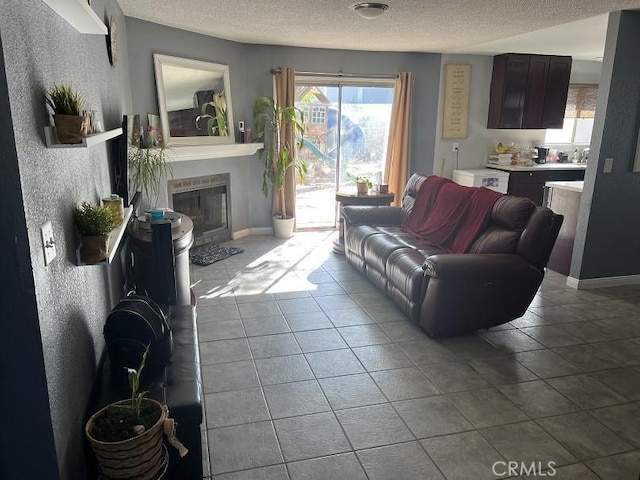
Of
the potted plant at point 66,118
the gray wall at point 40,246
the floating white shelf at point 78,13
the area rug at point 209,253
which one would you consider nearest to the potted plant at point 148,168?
the area rug at point 209,253

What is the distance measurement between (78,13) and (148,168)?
2.55m

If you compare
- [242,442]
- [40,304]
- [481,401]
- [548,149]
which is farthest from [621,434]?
[548,149]

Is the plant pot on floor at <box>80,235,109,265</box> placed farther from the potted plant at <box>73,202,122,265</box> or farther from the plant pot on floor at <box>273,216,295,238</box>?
the plant pot on floor at <box>273,216,295,238</box>

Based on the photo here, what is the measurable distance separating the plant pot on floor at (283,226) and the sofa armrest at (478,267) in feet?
9.54

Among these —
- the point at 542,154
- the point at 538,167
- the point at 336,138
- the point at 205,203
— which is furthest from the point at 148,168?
the point at 542,154

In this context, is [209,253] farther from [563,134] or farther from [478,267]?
[563,134]

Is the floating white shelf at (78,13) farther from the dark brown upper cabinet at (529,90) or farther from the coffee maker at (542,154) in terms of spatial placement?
the coffee maker at (542,154)

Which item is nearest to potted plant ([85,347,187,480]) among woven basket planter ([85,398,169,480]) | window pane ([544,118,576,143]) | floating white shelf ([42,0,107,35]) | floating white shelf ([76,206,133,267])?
woven basket planter ([85,398,169,480])

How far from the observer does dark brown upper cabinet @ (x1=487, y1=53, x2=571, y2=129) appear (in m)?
6.16

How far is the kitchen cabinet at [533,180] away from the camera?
6.26 meters

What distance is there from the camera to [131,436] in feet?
5.20

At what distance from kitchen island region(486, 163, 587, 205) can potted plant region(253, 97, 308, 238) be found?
2.67 m

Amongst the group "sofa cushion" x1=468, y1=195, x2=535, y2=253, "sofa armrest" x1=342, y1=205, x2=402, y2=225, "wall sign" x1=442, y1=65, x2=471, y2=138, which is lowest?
"sofa armrest" x1=342, y1=205, x2=402, y2=225

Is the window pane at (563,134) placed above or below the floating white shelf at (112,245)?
above
